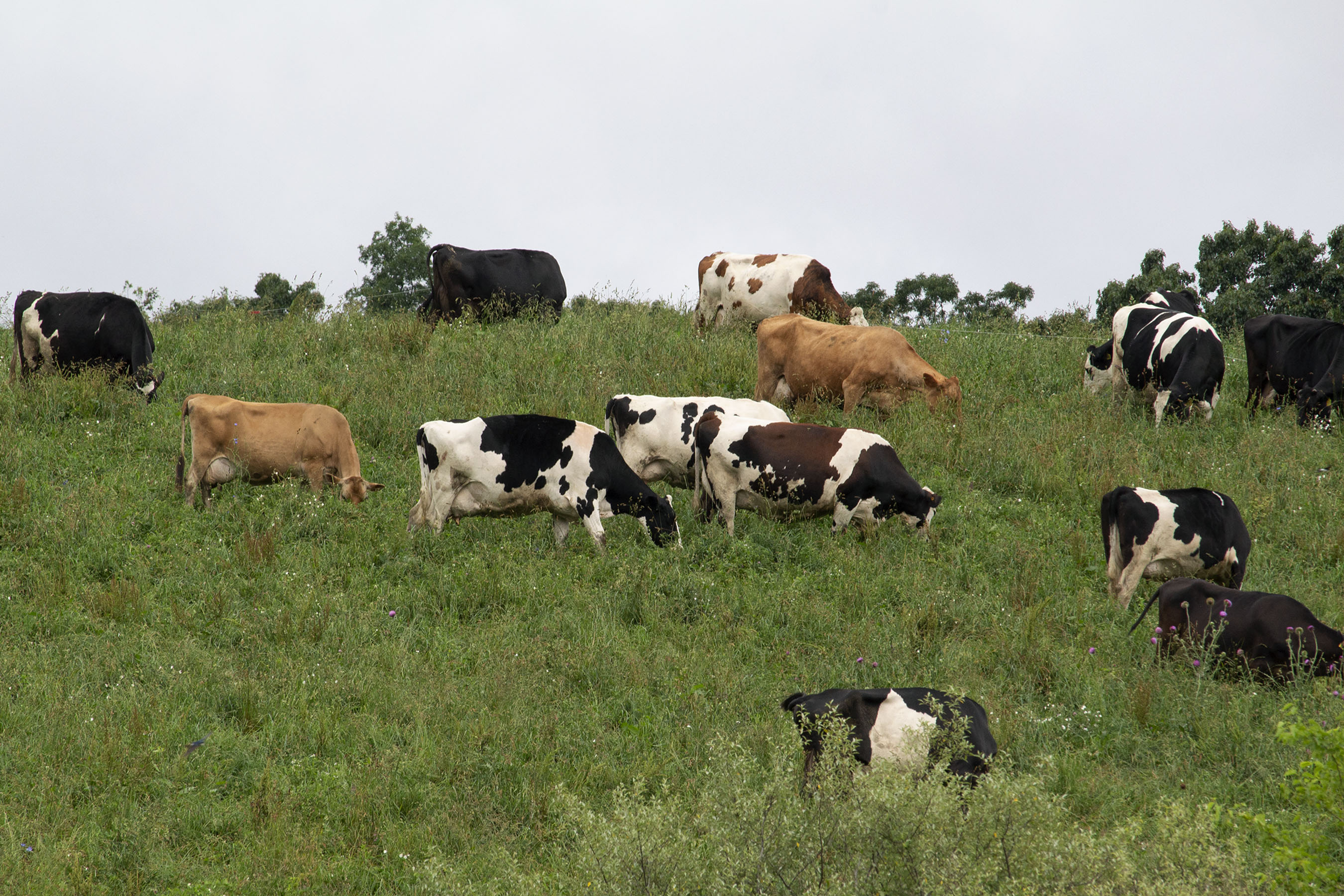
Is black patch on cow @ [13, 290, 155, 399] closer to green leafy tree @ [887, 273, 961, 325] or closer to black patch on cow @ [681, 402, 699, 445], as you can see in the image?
black patch on cow @ [681, 402, 699, 445]

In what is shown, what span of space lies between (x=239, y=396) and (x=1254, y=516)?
12.2 metres

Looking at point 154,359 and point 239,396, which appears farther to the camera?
point 154,359

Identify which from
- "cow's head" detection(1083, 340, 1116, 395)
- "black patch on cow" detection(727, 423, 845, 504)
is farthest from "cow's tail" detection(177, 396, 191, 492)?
"cow's head" detection(1083, 340, 1116, 395)

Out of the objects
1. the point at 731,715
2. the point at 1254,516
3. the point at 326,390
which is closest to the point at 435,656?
the point at 731,715

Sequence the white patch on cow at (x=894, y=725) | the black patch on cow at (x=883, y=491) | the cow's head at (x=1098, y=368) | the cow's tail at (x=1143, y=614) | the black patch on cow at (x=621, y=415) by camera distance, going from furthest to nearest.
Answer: the cow's head at (x=1098, y=368), the black patch on cow at (x=621, y=415), the black patch on cow at (x=883, y=491), the cow's tail at (x=1143, y=614), the white patch on cow at (x=894, y=725)

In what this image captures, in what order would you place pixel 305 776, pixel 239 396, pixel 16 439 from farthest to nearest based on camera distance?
pixel 239 396
pixel 16 439
pixel 305 776

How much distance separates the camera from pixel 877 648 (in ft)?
27.3

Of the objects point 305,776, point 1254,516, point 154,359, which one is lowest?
point 305,776

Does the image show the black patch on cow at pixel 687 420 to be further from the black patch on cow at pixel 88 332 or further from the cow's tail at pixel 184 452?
the black patch on cow at pixel 88 332

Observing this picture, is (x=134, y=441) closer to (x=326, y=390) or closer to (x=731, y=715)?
(x=326, y=390)

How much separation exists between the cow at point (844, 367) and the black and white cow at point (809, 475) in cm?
345

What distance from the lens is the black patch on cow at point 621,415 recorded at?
12133 mm

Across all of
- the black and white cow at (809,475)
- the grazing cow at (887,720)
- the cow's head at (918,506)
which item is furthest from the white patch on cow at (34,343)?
the grazing cow at (887,720)

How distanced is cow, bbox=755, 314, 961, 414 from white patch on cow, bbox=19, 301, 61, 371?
9384mm
